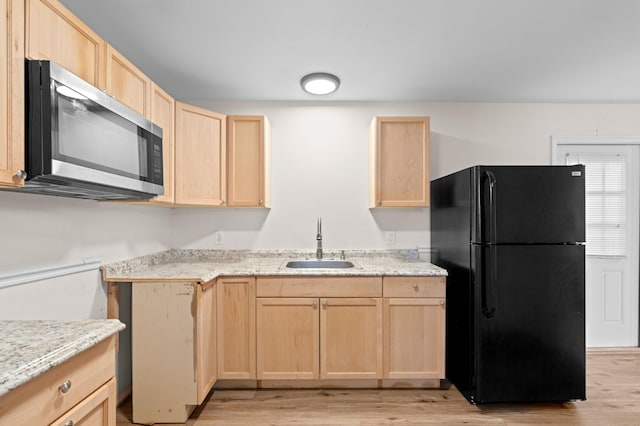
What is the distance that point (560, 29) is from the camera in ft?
6.55

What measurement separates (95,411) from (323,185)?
7.43 feet

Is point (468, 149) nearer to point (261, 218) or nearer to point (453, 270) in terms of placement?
point (453, 270)

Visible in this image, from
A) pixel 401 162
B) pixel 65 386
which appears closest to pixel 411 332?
pixel 401 162

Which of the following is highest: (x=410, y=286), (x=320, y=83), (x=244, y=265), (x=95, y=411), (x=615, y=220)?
(x=320, y=83)

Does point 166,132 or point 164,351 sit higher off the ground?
point 166,132

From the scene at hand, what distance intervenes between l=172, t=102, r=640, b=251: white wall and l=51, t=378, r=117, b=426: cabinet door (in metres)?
1.87

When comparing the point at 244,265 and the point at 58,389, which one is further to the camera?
the point at 244,265

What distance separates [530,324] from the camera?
7.16ft

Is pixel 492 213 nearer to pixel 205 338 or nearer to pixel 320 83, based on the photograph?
pixel 320 83

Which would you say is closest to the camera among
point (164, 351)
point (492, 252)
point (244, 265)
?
point (164, 351)

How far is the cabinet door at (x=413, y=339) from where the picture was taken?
7.89 ft

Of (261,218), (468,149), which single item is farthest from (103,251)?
(468,149)

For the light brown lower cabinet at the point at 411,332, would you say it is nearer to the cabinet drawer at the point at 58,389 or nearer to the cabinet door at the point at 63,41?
the cabinet drawer at the point at 58,389

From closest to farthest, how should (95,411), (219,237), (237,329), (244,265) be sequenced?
(95,411) < (237,329) < (244,265) < (219,237)
